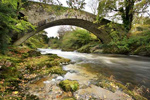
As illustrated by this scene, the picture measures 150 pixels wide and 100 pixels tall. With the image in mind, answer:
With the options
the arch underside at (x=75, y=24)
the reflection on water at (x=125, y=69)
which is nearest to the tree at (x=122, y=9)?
the arch underside at (x=75, y=24)

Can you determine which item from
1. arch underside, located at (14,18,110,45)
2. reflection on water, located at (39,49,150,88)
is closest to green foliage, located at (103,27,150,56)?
reflection on water, located at (39,49,150,88)

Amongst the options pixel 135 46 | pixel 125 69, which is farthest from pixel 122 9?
pixel 125 69

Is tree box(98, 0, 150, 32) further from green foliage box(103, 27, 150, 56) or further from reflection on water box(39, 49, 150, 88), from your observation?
reflection on water box(39, 49, 150, 88)

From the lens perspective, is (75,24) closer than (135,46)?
No

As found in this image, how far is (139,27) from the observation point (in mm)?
10641

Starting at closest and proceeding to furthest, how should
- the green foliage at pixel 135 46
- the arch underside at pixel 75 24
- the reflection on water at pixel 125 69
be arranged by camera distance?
the reflection on water at pixel 125 69
the green foliage at pixel 135 46
the arch underside at pixel 75 24

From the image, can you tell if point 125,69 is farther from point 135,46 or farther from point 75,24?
point 75,24


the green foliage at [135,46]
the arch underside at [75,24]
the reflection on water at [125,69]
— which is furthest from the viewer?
the arch underside at [75,24]

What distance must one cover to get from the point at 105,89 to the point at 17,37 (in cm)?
782

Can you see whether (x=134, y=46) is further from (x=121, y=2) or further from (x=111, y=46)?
(x=121, y=2)

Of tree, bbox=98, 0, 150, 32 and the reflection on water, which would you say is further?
tree, bbox=98, 0, 150, 32

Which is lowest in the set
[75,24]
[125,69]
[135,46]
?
[125,69]

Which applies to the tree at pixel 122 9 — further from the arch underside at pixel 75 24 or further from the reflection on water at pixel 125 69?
the reflection on water at pixel 125 69

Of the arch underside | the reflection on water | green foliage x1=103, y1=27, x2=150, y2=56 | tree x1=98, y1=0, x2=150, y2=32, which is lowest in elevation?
the reflection on water
